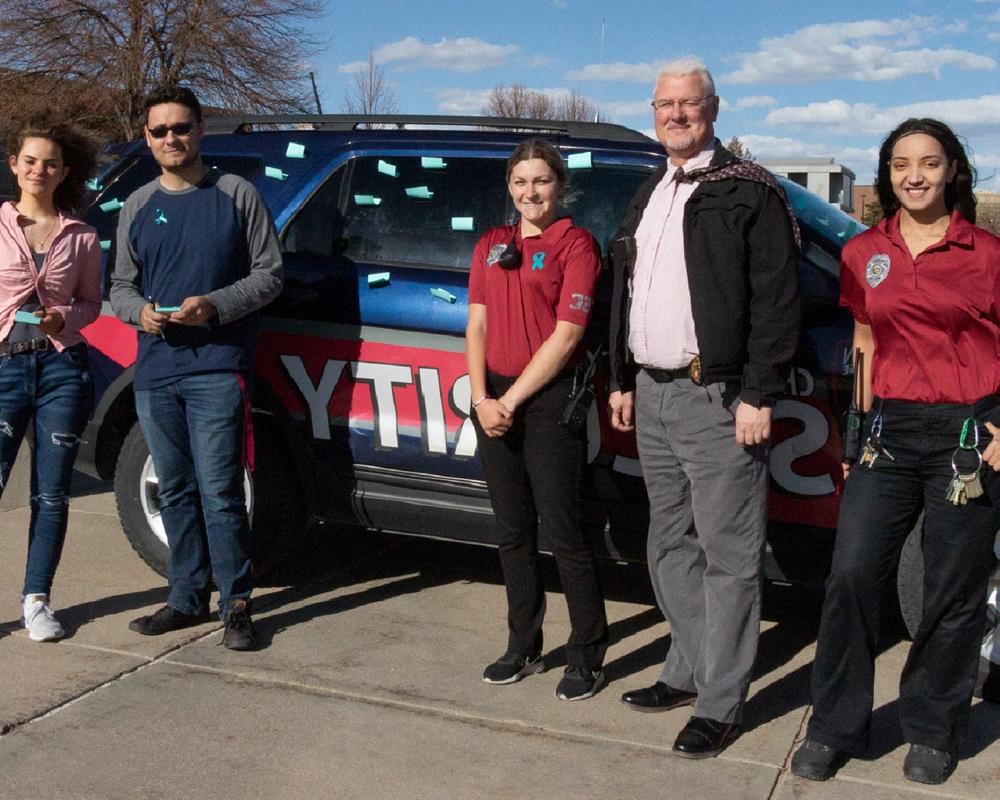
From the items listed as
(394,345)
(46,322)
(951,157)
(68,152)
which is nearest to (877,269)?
(951,157)

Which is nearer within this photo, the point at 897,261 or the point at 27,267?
the point at 897,261

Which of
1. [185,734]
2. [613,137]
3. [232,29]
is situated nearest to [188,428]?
[185,734]

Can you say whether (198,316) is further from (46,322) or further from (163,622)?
(163,622)

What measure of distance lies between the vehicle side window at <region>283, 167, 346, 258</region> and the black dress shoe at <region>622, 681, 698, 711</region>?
2.06 meters

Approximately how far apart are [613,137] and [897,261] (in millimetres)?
1487

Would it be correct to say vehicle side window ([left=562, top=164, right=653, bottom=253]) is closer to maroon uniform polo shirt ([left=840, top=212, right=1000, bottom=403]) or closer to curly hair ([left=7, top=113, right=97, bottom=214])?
maroon uniform polo shirt ([left=840, top=212, right=1000, bottom=403])

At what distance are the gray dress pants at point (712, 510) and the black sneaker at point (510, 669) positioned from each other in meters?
0.63

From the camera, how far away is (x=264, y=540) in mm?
4824

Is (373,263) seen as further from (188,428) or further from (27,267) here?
(27,267)

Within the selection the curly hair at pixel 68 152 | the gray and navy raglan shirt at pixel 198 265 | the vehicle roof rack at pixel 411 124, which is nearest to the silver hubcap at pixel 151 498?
the gray and navy raglan shirt at pixel 198 265

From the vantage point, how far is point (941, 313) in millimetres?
3154

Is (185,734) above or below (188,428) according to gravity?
below

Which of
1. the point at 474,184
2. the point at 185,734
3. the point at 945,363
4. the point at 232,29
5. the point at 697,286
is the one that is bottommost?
the point at 185,734

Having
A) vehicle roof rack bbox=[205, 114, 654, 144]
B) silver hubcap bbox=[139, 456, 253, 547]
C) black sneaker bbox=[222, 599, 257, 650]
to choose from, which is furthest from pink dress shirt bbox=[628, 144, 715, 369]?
silver hubcap bbox=[139, 456, 253, 547]
